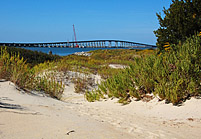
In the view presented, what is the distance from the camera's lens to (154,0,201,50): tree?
1044 cm

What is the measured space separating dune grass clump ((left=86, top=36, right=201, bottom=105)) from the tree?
14.5 feet

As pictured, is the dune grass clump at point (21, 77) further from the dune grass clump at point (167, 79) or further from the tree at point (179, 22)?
the tree at point (179, 22)

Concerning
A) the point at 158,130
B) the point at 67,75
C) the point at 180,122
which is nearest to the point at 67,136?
the point at 158,130

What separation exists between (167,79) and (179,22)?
573 centimetres

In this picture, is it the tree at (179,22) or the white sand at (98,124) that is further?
the tree at (179,22)

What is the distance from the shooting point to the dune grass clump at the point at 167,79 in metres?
5.21

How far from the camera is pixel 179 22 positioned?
35.1 ft

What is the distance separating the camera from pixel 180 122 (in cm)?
429

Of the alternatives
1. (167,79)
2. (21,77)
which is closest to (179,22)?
(167,79)

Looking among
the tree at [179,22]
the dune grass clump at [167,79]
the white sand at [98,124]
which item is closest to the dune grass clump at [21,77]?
the white sand at [98,124]

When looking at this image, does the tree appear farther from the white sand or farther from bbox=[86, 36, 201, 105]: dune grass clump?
the white sand

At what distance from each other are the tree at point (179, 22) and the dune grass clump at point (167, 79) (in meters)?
4.41

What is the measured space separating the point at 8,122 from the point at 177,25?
969 centimetres

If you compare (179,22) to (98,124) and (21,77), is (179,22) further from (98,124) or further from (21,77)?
(98,124)
